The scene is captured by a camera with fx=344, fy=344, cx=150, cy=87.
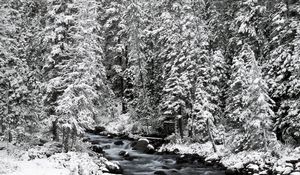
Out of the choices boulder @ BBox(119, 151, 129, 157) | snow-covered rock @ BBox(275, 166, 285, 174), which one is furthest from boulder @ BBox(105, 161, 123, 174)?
snow-covered rock @ BBox(275, 166, 285, 174)

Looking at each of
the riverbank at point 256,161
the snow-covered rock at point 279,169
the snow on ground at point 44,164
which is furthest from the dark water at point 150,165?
the snow on ground at point 44,164

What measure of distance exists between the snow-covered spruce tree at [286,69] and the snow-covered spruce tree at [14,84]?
1796cm

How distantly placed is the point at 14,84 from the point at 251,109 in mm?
16935

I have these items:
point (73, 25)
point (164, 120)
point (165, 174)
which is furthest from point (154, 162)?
point (73, 25)

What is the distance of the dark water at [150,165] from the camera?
26.4m

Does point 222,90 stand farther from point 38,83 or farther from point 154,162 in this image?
point 38,83

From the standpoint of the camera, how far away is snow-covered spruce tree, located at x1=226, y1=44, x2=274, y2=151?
2405cm

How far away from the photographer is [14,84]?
943 inches

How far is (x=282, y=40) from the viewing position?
85.8 feet

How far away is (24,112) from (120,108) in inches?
920

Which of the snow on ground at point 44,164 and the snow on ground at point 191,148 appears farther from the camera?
the snow on ground at point 191,148

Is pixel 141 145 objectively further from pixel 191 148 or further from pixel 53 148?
pixel 53 148

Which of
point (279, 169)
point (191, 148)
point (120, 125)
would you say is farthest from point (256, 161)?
point (120, 125)

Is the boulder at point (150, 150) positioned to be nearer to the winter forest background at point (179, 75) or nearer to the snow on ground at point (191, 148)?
the snow on ground at point (191, 148)
